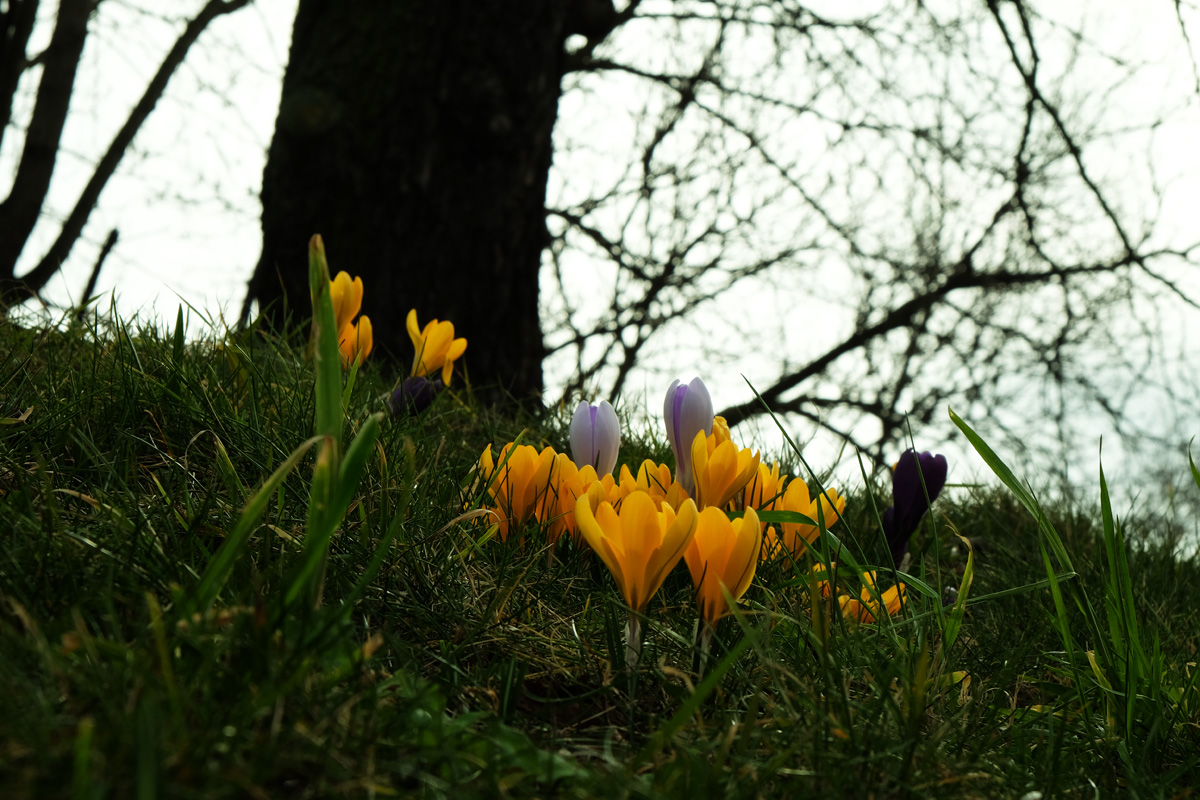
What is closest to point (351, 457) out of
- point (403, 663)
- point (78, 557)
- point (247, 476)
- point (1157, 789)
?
point (403, 663)

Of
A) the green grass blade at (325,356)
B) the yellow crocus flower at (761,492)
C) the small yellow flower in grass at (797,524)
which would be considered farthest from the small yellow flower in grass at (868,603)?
the green grass blade at (325,356)

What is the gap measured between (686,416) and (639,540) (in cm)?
47

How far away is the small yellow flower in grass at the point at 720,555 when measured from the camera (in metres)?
1.10

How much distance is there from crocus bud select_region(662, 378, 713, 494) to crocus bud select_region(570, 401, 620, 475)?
101mm

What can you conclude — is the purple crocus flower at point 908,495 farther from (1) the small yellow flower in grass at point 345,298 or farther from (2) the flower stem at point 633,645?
(1) the small yellow flower in grass at point 345,298

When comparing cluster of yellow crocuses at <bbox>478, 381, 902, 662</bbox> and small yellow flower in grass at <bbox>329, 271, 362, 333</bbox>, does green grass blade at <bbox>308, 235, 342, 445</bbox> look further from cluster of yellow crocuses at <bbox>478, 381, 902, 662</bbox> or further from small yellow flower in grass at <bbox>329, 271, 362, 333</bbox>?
small yellow flower in grass at <bbox>329, 271, 362, 333</bbox>

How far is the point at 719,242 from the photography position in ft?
18.7

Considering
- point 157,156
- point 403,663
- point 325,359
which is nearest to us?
point 325,359

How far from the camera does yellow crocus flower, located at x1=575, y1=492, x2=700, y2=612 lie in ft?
3.52

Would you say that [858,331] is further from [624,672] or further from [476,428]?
[624,672]

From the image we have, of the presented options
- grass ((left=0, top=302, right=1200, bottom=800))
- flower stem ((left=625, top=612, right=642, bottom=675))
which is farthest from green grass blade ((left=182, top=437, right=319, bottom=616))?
flower stem ((left=625, top=612, right=642, bottom=675))

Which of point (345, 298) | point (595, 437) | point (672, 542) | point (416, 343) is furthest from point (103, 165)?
point (672, 542)

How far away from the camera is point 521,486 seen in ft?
4.79

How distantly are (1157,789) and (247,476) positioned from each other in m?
1.34
